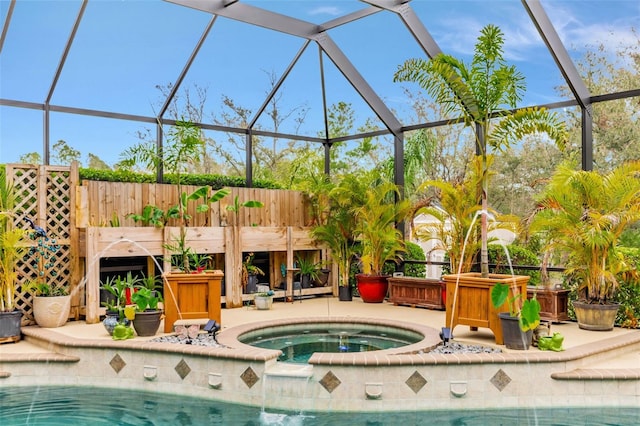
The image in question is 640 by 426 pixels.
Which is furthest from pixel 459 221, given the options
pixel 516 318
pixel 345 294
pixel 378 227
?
pixel 516 318

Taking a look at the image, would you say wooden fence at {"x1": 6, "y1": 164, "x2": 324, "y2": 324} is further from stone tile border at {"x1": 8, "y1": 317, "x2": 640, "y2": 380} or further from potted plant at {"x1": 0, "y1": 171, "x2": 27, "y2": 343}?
stone tile border at {"x1": 8, "y1": 317, "x2": 640, "y2": 380}

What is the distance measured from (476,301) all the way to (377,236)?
12.7 feet

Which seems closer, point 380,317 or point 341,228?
point 380,317

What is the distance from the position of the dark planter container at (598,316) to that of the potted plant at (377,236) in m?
3.71

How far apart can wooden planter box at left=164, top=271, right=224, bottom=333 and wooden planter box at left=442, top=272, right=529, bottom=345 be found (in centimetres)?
322

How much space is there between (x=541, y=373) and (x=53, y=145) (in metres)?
15.2

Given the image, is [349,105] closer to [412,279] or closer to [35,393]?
[412,279]

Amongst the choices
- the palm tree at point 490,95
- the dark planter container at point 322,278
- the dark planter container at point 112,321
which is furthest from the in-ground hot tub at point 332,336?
the dark planter container at point 322,278

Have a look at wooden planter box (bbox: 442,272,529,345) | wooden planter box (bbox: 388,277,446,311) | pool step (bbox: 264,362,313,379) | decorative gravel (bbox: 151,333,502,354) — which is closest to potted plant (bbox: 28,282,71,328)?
decorative gravel (bbox: 151,333,502,354)

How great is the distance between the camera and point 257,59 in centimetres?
1672

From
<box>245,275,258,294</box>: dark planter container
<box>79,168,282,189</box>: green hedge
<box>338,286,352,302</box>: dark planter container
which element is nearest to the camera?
<box>79,168,282,189</box>: green hedge

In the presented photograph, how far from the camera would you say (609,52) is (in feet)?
51.5

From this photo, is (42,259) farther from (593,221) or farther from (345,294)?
(593,221)

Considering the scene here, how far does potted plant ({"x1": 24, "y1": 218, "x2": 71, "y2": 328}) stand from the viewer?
334 inches
